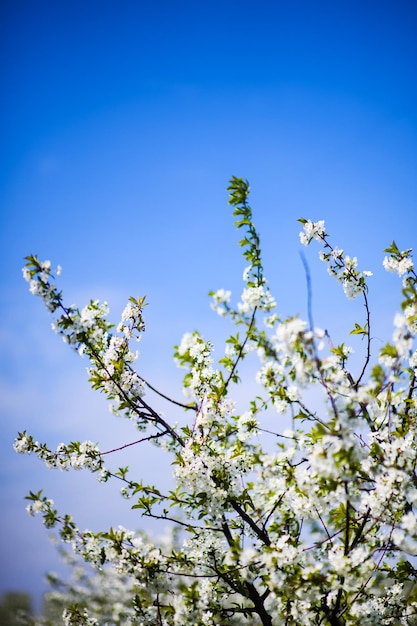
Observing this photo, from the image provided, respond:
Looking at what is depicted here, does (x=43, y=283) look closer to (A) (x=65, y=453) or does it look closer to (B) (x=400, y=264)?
(A) (x=65, y=453)

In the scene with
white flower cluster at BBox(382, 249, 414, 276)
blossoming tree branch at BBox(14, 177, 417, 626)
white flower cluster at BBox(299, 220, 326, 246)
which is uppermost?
white flower cluster at BBox(299, 220, 326, 246)

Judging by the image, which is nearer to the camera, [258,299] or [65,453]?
[258,299]

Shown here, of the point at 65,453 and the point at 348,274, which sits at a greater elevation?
the point at 348,274

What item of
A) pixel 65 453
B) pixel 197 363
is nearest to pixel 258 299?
pixel 197 363

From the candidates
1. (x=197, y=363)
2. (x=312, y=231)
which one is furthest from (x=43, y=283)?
(x=312, y=231)

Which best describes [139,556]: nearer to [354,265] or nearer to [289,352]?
[289,352]

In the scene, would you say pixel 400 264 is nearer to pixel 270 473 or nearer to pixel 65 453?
pixel 270 473

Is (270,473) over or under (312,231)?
under

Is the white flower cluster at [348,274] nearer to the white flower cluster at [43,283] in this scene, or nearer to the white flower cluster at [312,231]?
the white flower cluster at [312,231]

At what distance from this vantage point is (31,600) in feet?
86.3

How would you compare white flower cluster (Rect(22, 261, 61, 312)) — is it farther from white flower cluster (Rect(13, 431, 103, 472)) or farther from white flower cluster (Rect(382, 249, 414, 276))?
white flower cluster (Rect(382, 249, 414, 276))

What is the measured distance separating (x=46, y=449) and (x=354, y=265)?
15.2 ft

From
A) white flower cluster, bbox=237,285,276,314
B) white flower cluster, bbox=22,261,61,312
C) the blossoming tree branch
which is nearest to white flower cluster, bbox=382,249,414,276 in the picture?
the blossoming tree branch

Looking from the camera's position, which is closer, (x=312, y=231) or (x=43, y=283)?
(x=43, y=283)
